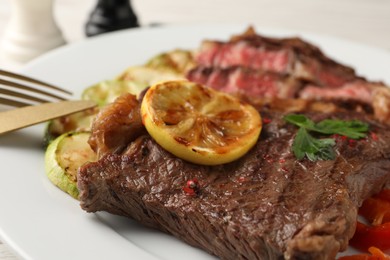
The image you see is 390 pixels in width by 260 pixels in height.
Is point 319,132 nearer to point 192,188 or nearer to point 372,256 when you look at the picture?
point 372,256

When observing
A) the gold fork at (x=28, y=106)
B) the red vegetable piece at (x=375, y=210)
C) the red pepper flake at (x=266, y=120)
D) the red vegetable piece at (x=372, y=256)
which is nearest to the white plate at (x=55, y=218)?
the gold fork at (x=28, y=106)

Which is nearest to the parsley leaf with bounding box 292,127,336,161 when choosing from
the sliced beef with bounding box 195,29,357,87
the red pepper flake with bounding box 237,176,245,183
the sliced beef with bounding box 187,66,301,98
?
the red pepper flake with bounding box 237,176,245,183

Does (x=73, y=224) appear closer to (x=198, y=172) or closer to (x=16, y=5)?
(x=198, y=172)

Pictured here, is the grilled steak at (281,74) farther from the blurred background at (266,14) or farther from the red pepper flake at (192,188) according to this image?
the blurred background at (266,14)

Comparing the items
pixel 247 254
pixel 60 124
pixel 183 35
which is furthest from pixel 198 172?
pixel 183 35

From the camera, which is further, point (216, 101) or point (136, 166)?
point (216, 101)

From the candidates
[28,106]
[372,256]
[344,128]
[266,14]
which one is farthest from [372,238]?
[266,14]
